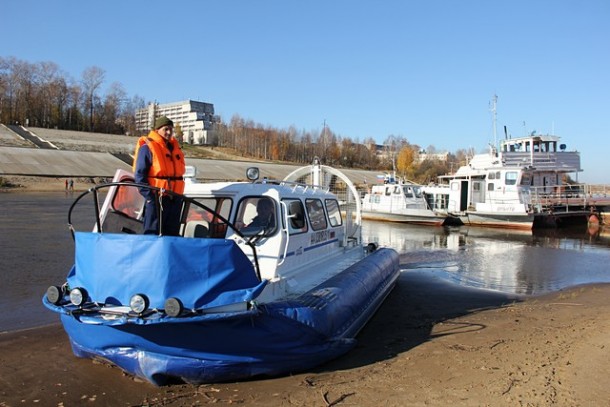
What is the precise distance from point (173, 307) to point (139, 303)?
1.18 ft

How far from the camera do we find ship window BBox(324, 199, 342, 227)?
945 cm

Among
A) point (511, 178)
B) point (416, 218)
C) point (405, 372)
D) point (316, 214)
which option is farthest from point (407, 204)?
point (405, 372)

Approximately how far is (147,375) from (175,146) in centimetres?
260

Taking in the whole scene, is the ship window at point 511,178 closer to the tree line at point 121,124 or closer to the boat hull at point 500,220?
the boat hull at point 500,220

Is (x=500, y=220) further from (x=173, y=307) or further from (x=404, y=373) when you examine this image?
(x=173, y=307)

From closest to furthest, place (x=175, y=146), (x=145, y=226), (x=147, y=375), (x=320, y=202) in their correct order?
(x=147, y=375)
(x=145, y=226)
(x=175, y=146)
(x=320, y=202)

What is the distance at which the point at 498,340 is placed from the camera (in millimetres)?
7254

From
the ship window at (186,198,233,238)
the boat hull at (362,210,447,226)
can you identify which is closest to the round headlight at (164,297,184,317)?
the ship window at (186,198,233,238)

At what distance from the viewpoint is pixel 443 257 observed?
1767 centimetres

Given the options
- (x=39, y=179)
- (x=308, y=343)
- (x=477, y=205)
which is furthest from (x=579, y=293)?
(x=39, y=179)

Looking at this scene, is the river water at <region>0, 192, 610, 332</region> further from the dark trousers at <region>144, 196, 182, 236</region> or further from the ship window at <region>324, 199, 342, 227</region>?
the ship window at <region>324, 199, 342, 227</region>

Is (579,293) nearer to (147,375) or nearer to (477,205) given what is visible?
(147,375)

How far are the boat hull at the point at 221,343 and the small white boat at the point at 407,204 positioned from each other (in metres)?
26.0

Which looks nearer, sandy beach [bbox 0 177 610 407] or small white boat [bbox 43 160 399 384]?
small white boat [bbox 43 160 399 384]
